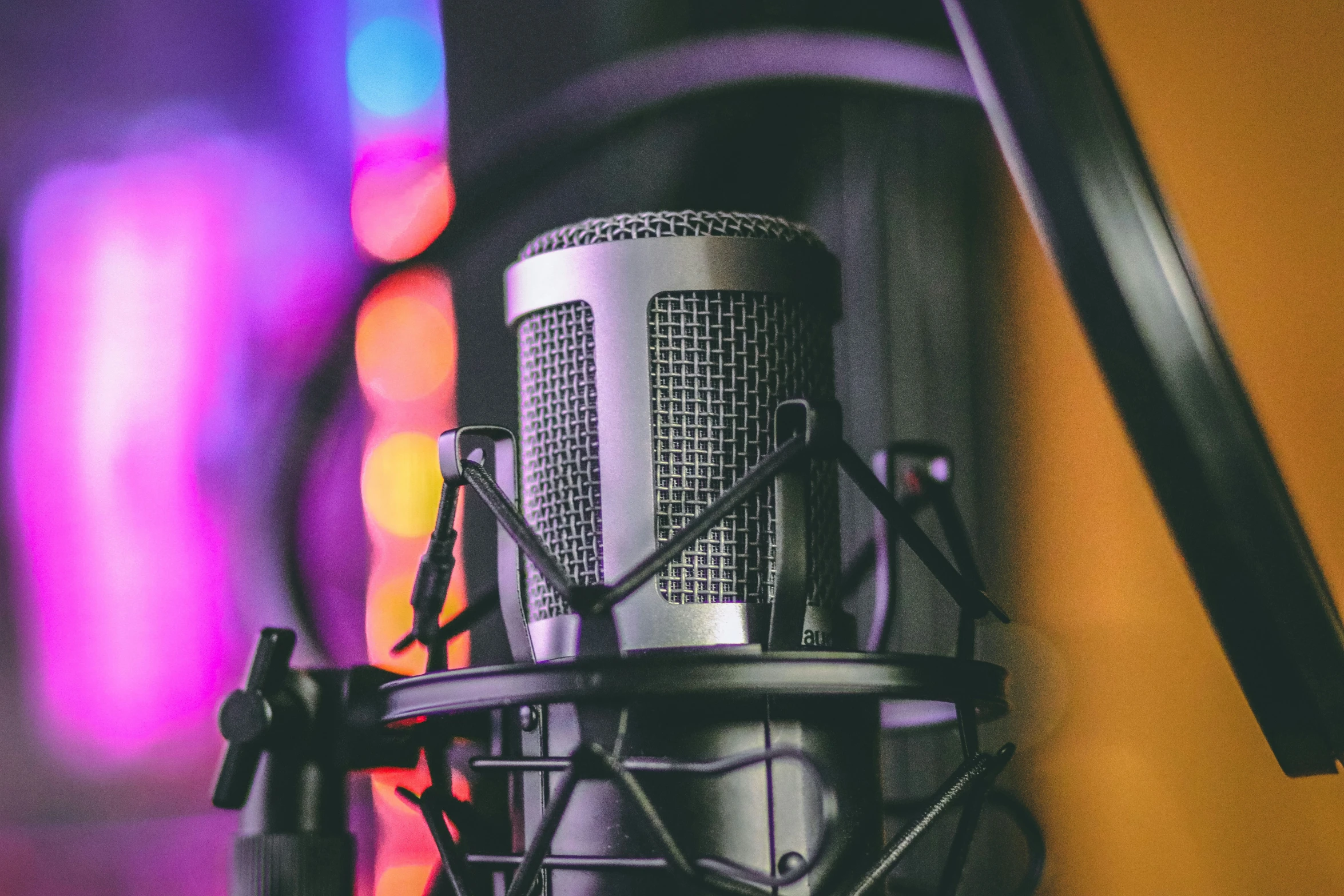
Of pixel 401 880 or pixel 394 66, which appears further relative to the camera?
pixel 394 66

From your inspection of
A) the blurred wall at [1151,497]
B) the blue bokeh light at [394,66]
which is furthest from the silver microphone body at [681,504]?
the blue bokeh light at [394,66]

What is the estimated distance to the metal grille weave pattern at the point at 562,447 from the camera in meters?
0.42

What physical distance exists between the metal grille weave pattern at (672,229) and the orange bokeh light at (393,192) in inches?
17.6

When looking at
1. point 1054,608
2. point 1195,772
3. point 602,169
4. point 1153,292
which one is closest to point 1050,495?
point 1054,608

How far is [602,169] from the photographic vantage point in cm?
87

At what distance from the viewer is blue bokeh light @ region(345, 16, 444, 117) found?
3.56 feet

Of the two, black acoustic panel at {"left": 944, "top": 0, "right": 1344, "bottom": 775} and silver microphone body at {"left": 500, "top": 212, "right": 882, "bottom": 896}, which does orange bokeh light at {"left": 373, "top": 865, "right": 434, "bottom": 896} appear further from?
black acoustic panel at {"left": 944, "top": 0, "right": 1344, "bottom": 775}

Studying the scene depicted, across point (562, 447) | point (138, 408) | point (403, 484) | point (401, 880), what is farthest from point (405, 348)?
point (562, 447)

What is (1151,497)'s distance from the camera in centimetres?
54

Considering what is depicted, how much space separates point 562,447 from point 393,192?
0.71 m

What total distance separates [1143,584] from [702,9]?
516 mm

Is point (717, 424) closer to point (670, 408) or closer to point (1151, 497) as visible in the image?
point (670, 408)

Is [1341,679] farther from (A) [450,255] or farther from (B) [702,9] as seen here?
(B) [702,9]

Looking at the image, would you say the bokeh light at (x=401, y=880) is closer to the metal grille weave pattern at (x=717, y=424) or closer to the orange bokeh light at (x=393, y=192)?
the orange bokeh light at (x=393, y=192)
